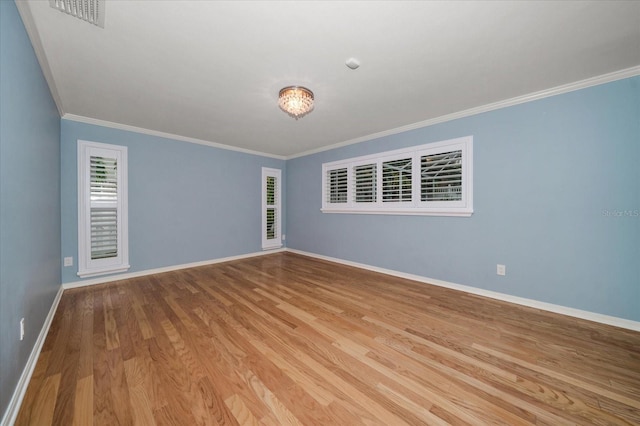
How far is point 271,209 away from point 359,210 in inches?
93.1

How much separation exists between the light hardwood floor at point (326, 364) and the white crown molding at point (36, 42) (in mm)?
2371

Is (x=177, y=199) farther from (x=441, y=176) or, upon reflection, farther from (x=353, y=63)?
(x=441, y=176)

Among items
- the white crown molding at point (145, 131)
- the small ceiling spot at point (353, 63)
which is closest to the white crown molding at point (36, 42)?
the white crown molding at point (145, 131)

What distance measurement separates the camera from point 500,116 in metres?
2.85

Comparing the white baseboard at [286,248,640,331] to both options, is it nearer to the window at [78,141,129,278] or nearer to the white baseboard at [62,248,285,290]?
the white baseboard at [62,248,285,290]

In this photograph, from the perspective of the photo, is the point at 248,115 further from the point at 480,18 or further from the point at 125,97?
the point at 480,18

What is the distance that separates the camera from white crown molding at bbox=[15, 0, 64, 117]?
1466 mm

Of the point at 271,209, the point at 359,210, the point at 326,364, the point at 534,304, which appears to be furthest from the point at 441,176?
the point at 271,209

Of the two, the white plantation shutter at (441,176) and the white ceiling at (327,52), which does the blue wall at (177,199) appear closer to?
the white ceiling at (327,52)

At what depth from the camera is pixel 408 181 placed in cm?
369

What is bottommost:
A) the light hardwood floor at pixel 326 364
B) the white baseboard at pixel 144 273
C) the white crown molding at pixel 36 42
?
the light hardwood floor at pixel 326 364

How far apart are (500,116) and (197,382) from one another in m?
4.03

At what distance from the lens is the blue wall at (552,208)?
2199 mm

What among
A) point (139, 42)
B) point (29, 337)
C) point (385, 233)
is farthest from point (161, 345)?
point (385, 233)
